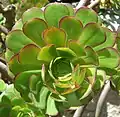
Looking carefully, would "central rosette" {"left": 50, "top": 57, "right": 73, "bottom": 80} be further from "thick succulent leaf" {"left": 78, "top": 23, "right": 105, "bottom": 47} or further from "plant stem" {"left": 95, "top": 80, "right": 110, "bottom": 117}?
"plant stem" {"left": 95, "top": 80, "right": 110, "bottom": 117}

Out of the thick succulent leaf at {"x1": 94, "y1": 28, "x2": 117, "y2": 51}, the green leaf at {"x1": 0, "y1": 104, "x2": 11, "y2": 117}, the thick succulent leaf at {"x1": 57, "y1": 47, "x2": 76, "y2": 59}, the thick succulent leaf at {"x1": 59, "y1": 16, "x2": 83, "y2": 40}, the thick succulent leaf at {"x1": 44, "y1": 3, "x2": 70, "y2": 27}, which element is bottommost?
the green leaf at {"x1": 0, "y1": 104, "x2": 11, "y2": 117}

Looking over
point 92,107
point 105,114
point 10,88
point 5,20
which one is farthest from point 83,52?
point 105,114

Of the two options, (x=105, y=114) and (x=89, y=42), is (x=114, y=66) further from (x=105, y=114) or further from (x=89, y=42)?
(x=105, y=114)

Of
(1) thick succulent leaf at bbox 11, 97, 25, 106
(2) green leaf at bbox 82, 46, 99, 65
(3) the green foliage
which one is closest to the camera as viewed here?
(2) green leaf at bbox 82, 46, 99, 65

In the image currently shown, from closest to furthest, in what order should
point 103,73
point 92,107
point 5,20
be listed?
1. point 103,73
2. point 5,20
3. point 92,107

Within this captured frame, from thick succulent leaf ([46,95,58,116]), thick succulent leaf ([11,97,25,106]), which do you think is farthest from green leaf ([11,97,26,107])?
thick succulent leaf ([46,95,58,116])
